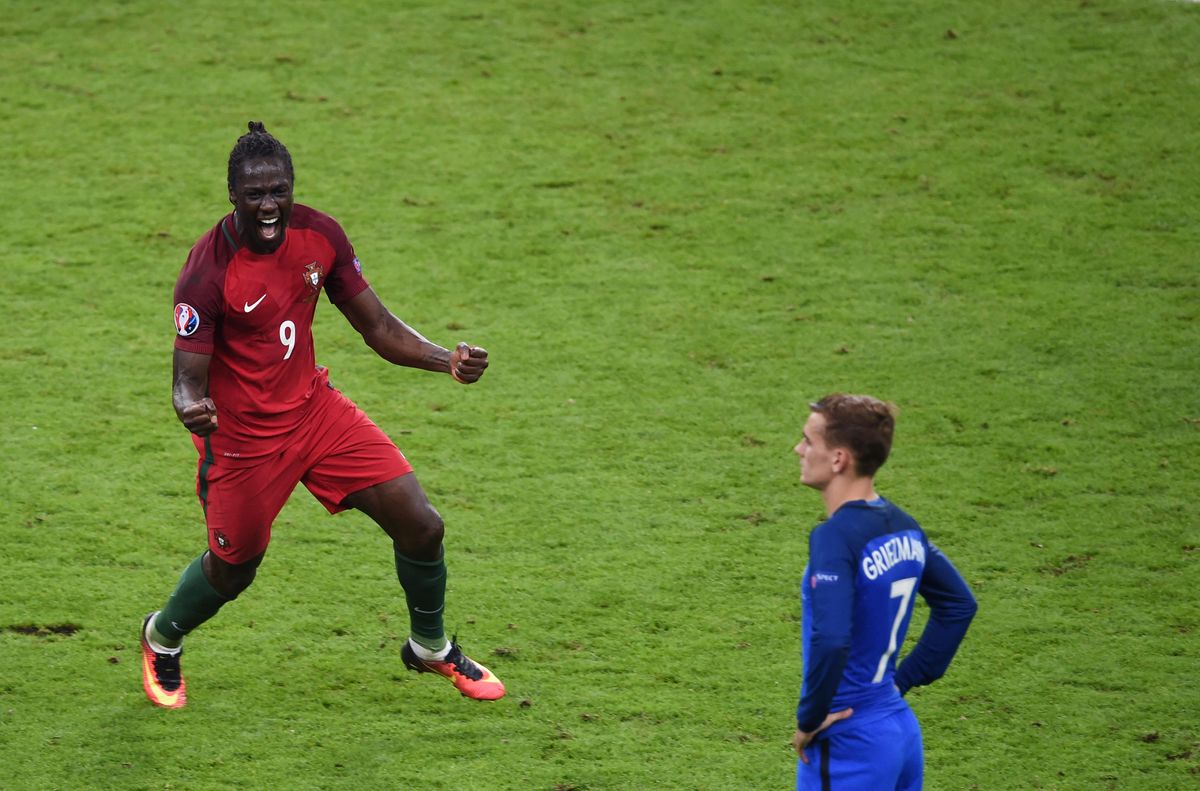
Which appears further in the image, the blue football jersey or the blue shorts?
the blue shorts

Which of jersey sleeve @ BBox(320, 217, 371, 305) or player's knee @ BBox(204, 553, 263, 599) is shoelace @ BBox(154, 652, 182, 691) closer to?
player's knee @ BBox(204, 553, 263, 599)

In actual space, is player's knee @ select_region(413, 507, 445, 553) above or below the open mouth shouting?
below

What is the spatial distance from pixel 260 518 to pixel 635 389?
302 centimetres

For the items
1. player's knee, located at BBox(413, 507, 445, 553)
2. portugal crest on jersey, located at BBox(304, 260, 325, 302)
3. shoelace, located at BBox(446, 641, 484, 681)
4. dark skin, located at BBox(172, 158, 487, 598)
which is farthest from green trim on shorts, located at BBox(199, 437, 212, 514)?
shoelace, located at BBox(446, 641, 484, 681)

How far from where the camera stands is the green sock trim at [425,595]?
15.9 ft

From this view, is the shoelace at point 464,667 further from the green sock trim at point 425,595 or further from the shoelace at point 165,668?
the shoelace at point 165,668

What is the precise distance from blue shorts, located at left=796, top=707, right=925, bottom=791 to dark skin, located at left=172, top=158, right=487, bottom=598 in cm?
182

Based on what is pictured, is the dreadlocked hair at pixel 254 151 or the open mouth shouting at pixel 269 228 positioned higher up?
the dreadlocked hair at pixel 254 151

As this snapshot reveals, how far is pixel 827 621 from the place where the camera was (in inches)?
126

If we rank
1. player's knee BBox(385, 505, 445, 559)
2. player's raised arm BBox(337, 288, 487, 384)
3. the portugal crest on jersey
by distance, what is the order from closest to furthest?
the portugal crest on jersey, player's knee BBox(385, 505, 445, 559), player's raised arm BBox(337, 288, 487, 384)

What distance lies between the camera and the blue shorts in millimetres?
3307

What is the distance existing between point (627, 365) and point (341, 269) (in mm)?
2971

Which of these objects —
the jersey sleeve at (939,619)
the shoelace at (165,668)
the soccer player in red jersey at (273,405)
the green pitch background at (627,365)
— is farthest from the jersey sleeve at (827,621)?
the shoelace at (165,668)

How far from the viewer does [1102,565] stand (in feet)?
19.4
